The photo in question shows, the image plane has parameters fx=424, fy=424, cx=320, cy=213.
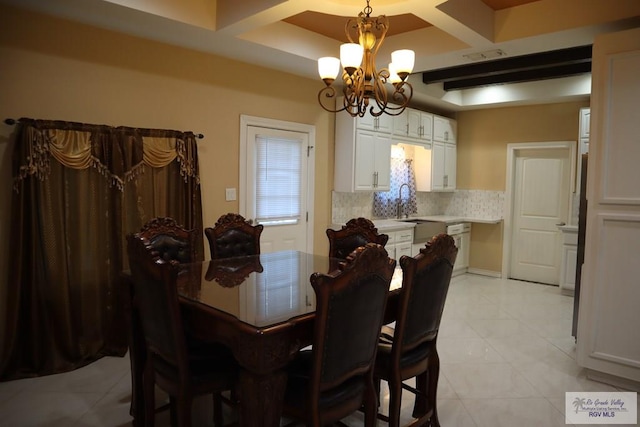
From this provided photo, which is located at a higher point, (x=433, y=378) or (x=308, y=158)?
(x=308, y=158)

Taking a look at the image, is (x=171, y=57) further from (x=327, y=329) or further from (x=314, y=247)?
(x=327, y=329)

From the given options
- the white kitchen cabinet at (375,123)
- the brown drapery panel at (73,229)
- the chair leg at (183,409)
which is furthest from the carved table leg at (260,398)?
the white kitchen cabinet at (375,123)

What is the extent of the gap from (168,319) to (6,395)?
5.79ft

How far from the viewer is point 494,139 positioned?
20.6ft

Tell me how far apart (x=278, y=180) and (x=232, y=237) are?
1.34m

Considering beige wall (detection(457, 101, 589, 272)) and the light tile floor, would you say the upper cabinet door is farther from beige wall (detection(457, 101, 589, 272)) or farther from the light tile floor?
the light tile floor

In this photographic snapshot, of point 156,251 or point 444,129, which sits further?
point 444,129

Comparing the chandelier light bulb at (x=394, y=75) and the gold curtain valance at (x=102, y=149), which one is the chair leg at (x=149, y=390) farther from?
the chandelier light bulb at (x=394, y=75)

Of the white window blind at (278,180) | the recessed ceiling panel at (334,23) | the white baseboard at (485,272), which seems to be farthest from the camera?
the white baseboard at (485,272)

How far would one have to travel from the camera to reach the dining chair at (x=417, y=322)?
1956 millimetres

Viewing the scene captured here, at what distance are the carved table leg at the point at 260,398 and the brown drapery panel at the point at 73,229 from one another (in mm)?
2078

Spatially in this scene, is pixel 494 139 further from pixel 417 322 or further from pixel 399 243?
pixel 417 322

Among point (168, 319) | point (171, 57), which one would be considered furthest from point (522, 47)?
point (168, 319)

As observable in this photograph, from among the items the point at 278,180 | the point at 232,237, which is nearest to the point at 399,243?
the point at 278,180
